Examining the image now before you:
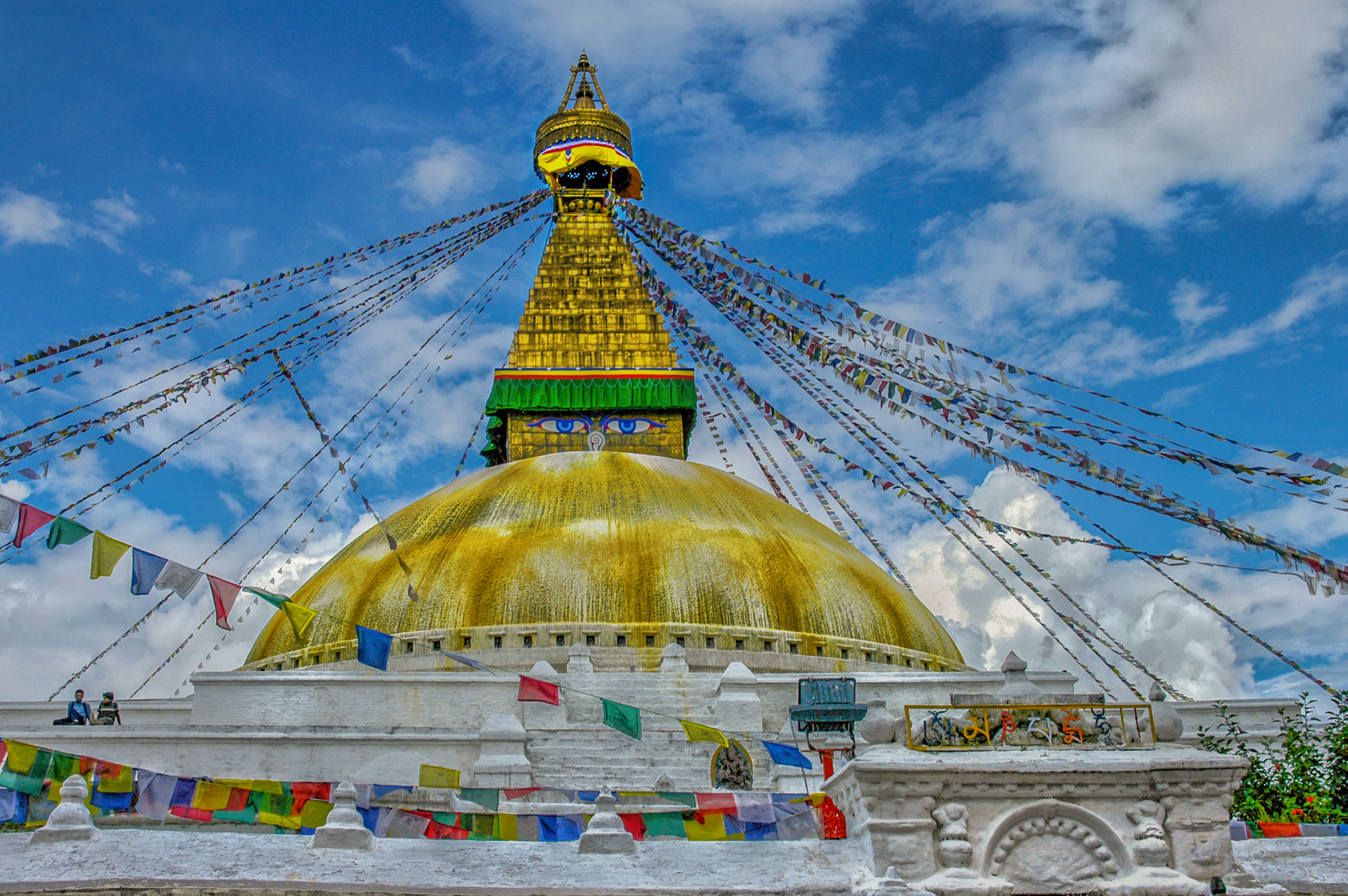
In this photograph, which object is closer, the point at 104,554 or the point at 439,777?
the point at 104,554

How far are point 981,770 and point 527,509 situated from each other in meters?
12.7

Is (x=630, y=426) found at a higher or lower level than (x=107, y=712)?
higher

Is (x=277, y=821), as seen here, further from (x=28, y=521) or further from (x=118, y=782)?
(x=28, y=521)

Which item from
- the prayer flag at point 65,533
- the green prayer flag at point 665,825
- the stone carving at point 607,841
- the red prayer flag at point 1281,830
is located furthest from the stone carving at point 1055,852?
the prayer flag at point 65,533

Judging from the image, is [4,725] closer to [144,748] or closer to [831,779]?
[144,748]

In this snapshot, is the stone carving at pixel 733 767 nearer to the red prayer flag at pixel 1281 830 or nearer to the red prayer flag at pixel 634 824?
the red prayer flag at pixel 634 824

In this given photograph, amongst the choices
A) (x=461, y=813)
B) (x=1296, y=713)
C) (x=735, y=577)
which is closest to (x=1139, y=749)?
(x=461, y=813)

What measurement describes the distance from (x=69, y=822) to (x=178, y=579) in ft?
11.7

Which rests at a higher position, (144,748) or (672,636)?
(672,636)

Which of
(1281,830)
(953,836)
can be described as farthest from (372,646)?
(1281,830)

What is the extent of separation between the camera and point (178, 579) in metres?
9.91

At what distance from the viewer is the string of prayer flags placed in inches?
431

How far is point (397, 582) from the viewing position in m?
16.5

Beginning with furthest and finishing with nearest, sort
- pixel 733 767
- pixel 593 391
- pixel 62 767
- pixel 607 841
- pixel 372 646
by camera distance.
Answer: pixel 593 391
pixel 733 767
pixel 372 646
pixel 62 767
pixel 607 841
